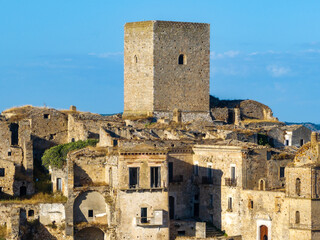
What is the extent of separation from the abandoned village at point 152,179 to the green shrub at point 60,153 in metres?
0.08

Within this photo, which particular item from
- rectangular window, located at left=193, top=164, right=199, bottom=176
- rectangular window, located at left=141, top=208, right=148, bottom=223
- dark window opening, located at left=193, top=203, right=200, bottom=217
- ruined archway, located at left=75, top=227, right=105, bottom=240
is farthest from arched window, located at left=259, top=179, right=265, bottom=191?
ruined archway, located at left=75, top=227, right=105, bottom=240

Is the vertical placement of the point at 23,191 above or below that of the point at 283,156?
below

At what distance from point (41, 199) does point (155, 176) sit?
7.66 m

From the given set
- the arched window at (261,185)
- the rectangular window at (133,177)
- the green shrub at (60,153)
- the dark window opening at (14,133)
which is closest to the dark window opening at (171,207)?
the rectangular window at (133,177)

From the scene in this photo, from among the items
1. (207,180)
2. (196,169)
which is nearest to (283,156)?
(207,180)

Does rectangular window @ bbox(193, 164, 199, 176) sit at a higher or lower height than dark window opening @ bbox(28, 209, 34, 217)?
higher

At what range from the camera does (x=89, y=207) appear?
2344 inches

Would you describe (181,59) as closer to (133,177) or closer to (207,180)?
(207,180)

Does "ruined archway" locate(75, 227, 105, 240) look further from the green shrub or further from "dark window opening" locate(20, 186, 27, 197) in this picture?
the green shrub

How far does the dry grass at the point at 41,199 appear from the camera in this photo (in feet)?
197

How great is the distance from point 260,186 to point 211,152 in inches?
135

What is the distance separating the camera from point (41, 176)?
6556 centimetres

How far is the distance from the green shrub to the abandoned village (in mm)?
81

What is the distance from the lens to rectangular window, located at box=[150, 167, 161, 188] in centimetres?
5675
